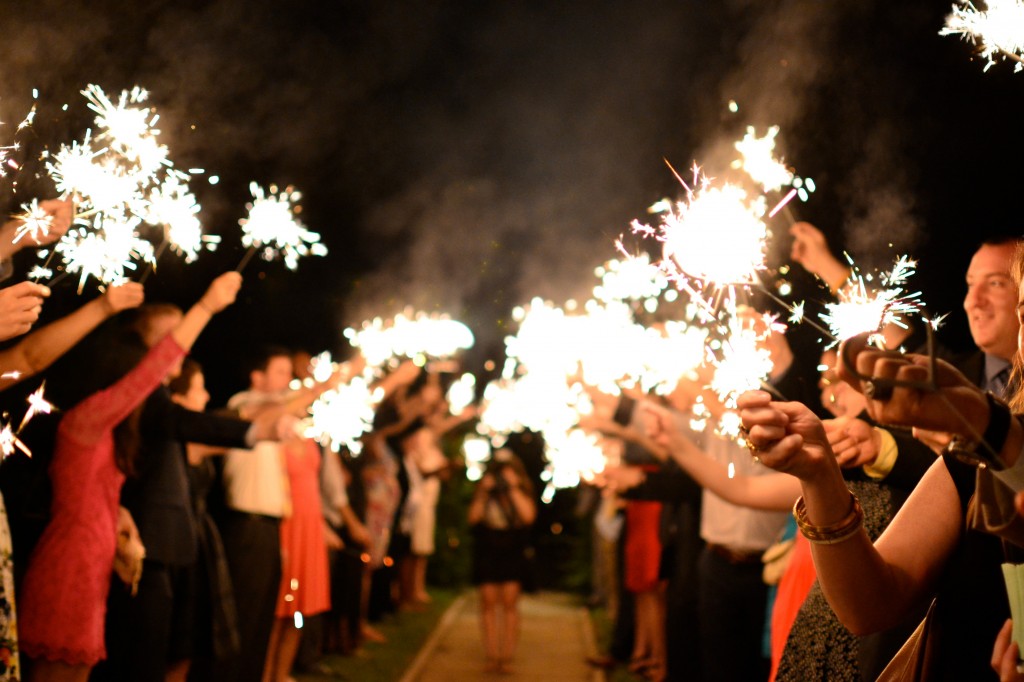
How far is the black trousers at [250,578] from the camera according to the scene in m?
6.84

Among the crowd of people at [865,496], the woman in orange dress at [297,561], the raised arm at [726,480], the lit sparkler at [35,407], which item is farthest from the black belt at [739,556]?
the lit sparkler at [35,407]

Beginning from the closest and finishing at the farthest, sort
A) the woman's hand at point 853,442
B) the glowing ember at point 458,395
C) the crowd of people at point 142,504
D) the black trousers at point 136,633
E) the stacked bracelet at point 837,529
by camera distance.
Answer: the stacked bracelet at point 837,529
the woman's hand at point 853,442
the crowd of people at point 142,504
the black trousers at point 136,633
the glowing ember at point 458,395

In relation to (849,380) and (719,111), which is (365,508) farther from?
(849,380)

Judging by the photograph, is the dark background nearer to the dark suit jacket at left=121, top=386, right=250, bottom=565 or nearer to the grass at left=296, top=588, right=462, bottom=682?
the dark suit jacket at left=121, top=386, right=250, bottom=565

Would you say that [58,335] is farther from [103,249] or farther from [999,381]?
[999,381]

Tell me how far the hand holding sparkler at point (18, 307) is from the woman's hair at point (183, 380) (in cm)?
286

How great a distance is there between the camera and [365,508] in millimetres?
11688

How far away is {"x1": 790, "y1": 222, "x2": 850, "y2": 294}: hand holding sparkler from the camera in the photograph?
478 cm

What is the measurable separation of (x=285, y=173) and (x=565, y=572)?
17208 mm

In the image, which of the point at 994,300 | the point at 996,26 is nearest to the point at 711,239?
the point at 994,300

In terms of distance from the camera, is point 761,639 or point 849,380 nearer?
point 849,380

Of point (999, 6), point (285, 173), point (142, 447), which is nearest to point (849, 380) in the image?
point (999, 6)

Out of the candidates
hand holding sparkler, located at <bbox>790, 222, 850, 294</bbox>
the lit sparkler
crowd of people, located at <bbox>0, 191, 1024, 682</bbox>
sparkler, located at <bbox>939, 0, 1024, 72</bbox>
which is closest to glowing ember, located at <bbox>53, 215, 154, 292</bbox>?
crowd of people, located at <bbox>0, 191, 1024, 682</bbox>

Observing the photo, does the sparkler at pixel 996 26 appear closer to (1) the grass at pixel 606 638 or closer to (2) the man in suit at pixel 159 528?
(2) the man in suit at pixel 159 528
